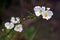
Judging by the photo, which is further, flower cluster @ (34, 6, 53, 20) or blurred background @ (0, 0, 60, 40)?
blurred background @ (0, 0, 60, 40)

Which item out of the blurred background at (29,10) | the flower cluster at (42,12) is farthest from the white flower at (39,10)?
the blurred background at (29,10)

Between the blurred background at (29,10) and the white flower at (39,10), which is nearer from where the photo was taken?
the white flower at (39,10)

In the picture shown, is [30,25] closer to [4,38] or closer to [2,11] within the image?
[2,11]

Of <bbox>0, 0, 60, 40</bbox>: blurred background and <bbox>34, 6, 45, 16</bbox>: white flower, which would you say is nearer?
<bbox>34, 6, 45, 16</bbox>: white flower

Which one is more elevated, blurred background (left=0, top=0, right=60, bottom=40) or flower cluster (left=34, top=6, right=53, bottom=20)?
flower cluster (left=34, top=6, right=53, bottom=20)

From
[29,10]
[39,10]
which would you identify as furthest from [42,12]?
[29,10]

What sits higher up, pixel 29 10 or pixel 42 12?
pixel 42 12

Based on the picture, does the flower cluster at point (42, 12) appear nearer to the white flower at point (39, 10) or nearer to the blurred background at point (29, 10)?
the white flower at point (39, 10)

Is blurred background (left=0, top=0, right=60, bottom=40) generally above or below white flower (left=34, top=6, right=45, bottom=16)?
below

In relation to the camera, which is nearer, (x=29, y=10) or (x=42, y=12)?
(x=42, y=12)

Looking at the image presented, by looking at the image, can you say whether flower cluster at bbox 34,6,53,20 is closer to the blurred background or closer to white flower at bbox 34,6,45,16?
white flower at bbox 34,6,45,16

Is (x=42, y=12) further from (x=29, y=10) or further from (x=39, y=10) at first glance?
(x=29, y=10)

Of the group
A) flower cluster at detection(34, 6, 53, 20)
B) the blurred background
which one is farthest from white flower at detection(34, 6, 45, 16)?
the blurred background
